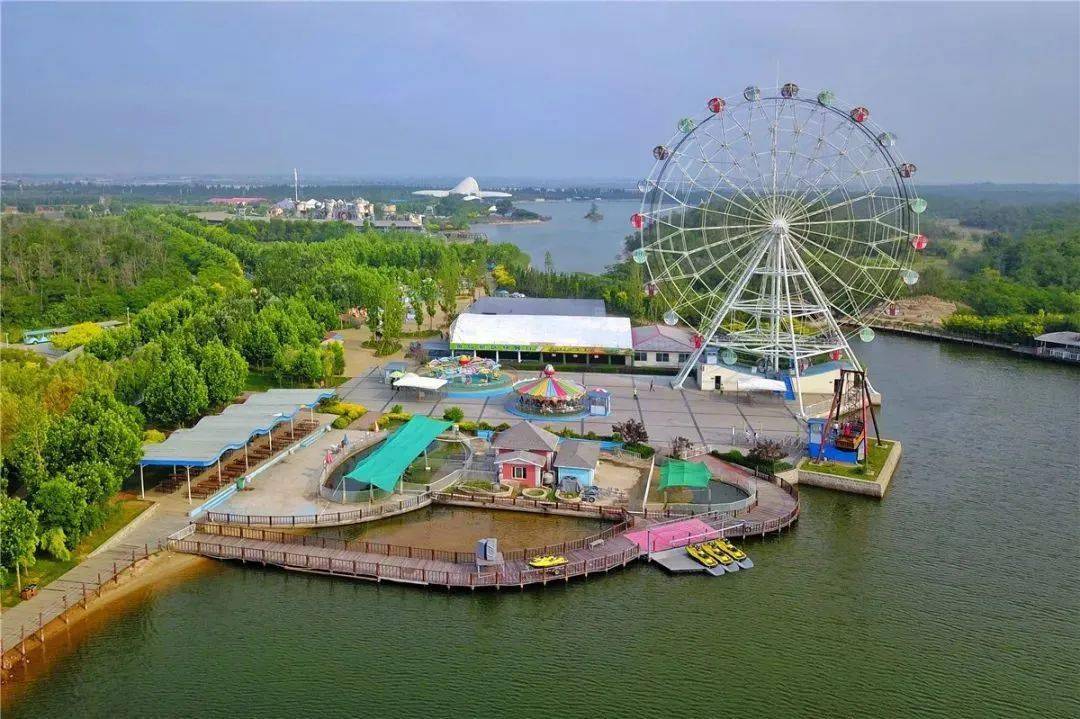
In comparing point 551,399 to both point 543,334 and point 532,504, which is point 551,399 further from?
point 543,334

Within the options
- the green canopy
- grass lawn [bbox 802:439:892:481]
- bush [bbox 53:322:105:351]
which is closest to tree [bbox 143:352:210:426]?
the green canopy

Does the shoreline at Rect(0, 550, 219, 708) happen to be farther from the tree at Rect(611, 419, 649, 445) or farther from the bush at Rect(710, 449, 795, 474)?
the bush at Rect(710, 449, 795, 474)

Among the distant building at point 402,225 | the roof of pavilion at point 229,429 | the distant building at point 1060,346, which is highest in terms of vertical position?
the distant building at point 402,225

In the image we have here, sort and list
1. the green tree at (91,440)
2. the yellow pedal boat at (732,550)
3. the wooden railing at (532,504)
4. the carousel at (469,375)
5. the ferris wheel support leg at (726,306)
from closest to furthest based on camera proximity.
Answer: the yellow pedal boat at (732,550) < the green tree at (91,440) < the wooden railing at (532,504) < the ferris wheel support leg at (726,306) < the carousel at (469,375)

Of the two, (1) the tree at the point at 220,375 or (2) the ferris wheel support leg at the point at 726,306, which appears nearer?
(1) the tree at the point at 220,375

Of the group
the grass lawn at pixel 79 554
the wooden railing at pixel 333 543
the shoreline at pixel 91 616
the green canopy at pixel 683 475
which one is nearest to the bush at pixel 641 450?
the green canopy at pixel 683 475

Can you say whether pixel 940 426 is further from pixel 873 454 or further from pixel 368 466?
pixel 368 466

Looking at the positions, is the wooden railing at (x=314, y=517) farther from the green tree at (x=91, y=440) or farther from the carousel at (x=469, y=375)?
the carousel at (x=469, y=375)
